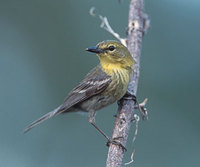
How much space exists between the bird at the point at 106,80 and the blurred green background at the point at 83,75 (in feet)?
4.60

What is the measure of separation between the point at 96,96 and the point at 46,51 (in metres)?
2.83

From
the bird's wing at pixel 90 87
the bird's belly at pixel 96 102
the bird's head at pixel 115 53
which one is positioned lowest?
the bird's belly at pixel 96 102

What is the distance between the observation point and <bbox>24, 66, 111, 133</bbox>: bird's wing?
4.71 m

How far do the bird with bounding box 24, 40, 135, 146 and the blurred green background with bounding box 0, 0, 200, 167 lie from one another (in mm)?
1401

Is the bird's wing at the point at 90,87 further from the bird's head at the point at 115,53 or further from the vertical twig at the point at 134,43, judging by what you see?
the vertical twig at the point at 134,43

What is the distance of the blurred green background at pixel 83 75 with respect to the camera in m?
6.04

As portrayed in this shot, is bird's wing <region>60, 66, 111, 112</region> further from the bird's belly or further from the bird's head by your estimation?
the bird's head

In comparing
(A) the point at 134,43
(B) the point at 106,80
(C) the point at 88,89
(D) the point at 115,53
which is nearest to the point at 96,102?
(C) the point at 88,89

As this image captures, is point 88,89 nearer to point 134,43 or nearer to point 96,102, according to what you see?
point 96,102

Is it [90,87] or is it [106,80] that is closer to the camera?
[106,80]

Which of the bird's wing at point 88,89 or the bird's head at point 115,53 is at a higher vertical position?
the bird's head at point 115,53

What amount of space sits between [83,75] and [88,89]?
5.64 feet

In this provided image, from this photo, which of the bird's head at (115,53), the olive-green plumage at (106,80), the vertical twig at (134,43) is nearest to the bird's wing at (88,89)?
the olive-green plumage at (106,80)

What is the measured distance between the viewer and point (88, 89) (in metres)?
4.88
